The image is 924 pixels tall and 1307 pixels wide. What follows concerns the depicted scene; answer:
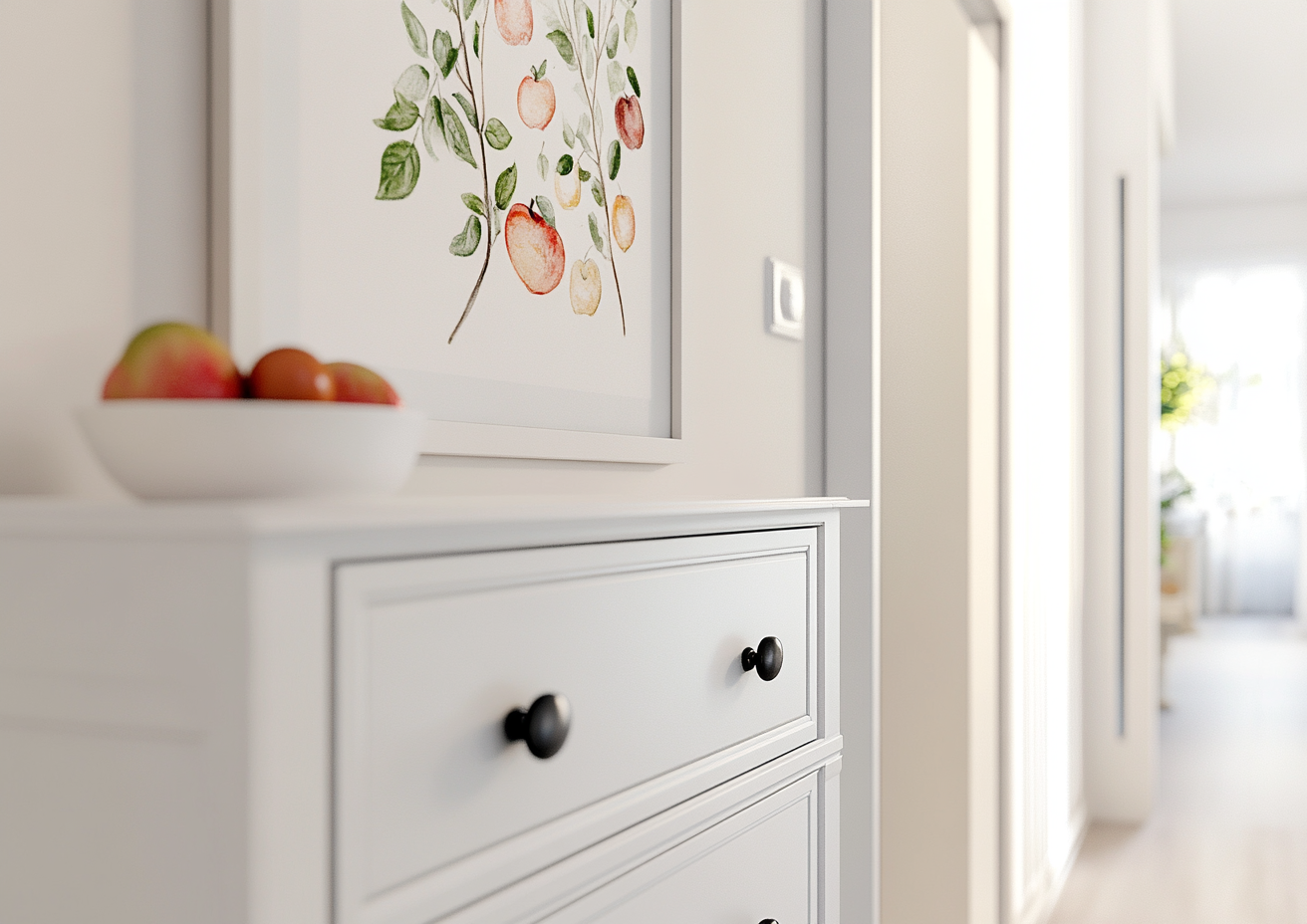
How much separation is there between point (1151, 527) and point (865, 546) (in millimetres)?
2751

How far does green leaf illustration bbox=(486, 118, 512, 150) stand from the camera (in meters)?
0.94

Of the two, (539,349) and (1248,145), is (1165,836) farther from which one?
(1248,145)

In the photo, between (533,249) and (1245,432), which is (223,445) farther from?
(1245,432)

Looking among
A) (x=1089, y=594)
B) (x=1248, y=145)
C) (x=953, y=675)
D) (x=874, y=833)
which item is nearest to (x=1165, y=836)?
(x=1089, y=594)

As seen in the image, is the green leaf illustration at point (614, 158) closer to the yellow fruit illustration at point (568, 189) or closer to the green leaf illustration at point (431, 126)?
the yellow fruit illustration at point (568, 189)

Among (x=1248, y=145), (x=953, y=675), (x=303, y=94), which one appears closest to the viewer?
(x=303, y=94)

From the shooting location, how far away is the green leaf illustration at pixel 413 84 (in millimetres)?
836

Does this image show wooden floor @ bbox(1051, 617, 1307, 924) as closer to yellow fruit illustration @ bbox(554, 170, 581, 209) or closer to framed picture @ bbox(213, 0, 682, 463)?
framed picture @ bbox(213, 0, 682, 463)

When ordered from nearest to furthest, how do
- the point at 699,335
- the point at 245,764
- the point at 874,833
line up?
the point at 245,764 → the point at 699,335 → the point at 874,833

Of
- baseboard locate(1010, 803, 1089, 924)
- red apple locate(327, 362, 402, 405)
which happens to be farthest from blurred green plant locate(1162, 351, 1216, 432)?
red apple locate(327, 362, 402, 405)

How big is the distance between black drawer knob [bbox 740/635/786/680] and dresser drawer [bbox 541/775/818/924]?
0.32ft

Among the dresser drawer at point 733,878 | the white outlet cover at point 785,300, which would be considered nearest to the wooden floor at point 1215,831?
the white outlet cover at point 785,300

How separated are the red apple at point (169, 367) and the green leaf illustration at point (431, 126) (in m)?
0.40

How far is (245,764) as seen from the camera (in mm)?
414
